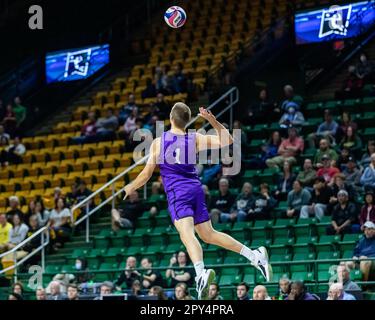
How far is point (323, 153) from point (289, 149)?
1.18m

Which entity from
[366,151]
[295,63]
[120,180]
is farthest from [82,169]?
[366,151]

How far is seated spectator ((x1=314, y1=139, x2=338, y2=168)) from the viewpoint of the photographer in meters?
19.0

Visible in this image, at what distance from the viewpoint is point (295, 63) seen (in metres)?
24.9

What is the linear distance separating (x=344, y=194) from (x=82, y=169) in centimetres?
840

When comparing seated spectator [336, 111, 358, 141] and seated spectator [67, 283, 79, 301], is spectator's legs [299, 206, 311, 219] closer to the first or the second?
seated spectator [336, 111, 358, 141]

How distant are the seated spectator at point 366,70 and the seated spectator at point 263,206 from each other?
4608 millimetres

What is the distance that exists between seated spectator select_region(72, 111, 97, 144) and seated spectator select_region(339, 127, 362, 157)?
722 centimetres

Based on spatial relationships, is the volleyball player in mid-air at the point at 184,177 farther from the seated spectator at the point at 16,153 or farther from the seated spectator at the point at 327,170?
the seated spectator at the point at 16,153

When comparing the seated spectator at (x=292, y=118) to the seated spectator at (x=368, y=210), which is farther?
the seated spectator at (x=292, y=118)

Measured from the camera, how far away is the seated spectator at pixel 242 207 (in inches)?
746

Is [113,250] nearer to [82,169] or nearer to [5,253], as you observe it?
[5,253]

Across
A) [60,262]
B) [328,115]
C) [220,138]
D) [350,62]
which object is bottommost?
[60,262]

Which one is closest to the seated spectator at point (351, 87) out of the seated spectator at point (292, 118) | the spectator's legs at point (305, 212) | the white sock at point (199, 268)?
the seated spectator at point (292, 118)

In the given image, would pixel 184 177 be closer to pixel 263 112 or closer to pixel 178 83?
pixel 263 112
